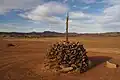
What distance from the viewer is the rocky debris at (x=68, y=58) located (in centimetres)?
1630

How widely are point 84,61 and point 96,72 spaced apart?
4.00ft

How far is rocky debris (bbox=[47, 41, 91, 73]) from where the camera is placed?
1630 centimetres

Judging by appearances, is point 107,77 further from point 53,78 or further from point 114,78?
point 53,78

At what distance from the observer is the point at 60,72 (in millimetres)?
15797

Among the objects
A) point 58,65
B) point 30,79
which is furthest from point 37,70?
point 30,79

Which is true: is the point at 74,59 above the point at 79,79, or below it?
above

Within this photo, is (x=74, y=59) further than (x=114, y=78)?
Yes

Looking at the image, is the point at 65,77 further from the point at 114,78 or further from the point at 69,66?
the point at 114,78

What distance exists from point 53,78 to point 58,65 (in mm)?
2061

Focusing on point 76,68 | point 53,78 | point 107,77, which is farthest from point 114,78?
point 53,78

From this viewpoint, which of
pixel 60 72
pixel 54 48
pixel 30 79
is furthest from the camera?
pixel 54 48

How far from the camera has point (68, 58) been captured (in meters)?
Result: 16.5

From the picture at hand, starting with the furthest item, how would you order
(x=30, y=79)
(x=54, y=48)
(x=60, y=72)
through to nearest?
(x=54, y=48) → (x=60, y=72) → (x=30, y=79)

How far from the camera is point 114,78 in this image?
576 inches
